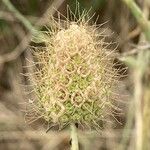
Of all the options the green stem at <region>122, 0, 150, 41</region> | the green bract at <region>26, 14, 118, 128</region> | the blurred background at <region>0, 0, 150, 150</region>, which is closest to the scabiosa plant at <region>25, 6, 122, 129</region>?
the green bract at <region>26, 14, 118, 128</region>

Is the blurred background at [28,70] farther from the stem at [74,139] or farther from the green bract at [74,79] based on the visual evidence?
the stem at [74,139]

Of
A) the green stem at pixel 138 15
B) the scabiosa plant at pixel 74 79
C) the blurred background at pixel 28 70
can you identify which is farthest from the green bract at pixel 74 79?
the blurred background at pixel 28 70

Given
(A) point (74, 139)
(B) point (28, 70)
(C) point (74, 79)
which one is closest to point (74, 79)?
(C) point (74, 79)

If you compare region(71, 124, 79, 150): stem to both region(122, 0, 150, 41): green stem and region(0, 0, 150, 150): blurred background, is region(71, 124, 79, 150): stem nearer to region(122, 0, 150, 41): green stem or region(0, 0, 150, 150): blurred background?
region(122, 0, 150, 41): green stem

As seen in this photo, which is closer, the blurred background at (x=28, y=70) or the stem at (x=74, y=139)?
the stem at (x=74, y=139)

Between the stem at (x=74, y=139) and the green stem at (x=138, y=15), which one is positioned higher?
the green stem at (x=138, y=15)

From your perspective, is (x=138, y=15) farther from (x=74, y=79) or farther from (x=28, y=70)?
(x=28, y=70)

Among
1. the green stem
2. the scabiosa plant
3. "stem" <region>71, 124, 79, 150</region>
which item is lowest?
"stem" <region>71, 124, 79, 150</region>
